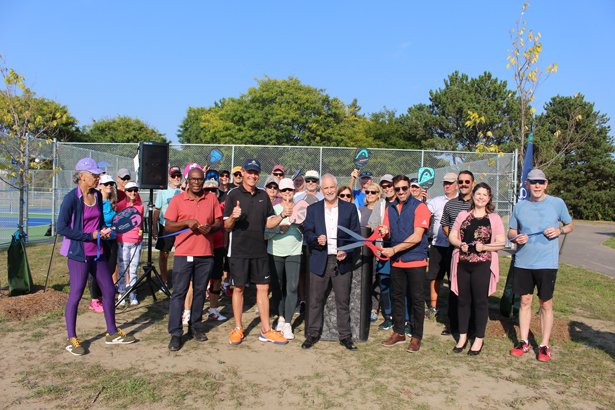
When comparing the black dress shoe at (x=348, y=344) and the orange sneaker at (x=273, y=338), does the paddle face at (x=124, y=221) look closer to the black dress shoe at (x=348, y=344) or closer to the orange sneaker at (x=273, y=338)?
the orange sneaker at (x=273, y=338)

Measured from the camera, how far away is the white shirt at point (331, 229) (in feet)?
17.1

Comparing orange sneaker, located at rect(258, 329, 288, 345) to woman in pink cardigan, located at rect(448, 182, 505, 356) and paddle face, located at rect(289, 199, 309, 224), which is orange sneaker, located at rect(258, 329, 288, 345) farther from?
woman in pink cardigan, located at rect(448, 182, 505, 356)

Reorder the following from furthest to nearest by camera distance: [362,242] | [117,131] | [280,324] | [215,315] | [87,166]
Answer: [117,131] < [215,315] < [280,324] < [362,242] < [87,166]

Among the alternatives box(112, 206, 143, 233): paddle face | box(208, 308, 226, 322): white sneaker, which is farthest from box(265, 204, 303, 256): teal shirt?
box(112, 206, 143, 233): paddle face

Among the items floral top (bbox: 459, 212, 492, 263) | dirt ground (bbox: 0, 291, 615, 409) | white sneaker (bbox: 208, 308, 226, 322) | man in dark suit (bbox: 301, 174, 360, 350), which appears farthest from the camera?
white sneaker (bbox: 208, 308, 226, 322)

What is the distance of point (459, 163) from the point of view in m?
13.8

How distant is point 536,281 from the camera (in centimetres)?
507

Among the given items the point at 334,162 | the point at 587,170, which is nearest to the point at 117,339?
the point at 334,162

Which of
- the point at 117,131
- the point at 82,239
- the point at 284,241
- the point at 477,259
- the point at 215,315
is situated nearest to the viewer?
the point at 82,239

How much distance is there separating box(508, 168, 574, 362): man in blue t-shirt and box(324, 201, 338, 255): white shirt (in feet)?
6.37

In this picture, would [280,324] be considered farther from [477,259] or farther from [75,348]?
[477,259]

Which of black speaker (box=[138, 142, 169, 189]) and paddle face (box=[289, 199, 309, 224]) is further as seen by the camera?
black speaker (box=[138, 142, 169, 189])

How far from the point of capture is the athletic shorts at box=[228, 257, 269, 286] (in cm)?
527

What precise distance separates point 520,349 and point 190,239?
3.89 m
